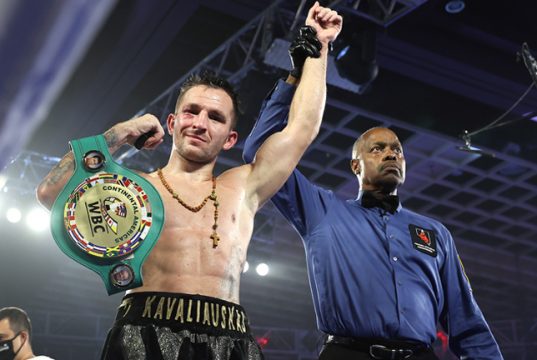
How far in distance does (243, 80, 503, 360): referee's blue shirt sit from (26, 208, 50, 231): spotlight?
7.30 metres

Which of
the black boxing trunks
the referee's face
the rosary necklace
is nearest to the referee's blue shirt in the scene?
the referee's face

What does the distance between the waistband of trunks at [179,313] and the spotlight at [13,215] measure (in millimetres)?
7902

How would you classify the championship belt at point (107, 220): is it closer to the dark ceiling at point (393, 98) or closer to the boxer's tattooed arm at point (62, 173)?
the boxer's tattooed arm at point (62, 173)

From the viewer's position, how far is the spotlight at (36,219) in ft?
30.2

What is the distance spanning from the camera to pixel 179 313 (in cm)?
177

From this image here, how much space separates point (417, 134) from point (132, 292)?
7294 mm

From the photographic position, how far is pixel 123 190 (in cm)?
167

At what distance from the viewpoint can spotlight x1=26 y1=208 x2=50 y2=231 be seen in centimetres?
920

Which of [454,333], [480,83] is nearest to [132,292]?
[454,333]

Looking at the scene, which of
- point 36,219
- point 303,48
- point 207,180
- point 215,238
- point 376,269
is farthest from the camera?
point 36,219

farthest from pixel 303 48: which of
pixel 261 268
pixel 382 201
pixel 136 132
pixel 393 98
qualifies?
pixel 261 268

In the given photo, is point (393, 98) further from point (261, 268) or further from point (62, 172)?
point (62, 172)

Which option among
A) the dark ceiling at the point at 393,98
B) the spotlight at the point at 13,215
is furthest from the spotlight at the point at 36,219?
the dark ceiling at the point at 393,98

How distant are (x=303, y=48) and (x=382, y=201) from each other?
902mm
